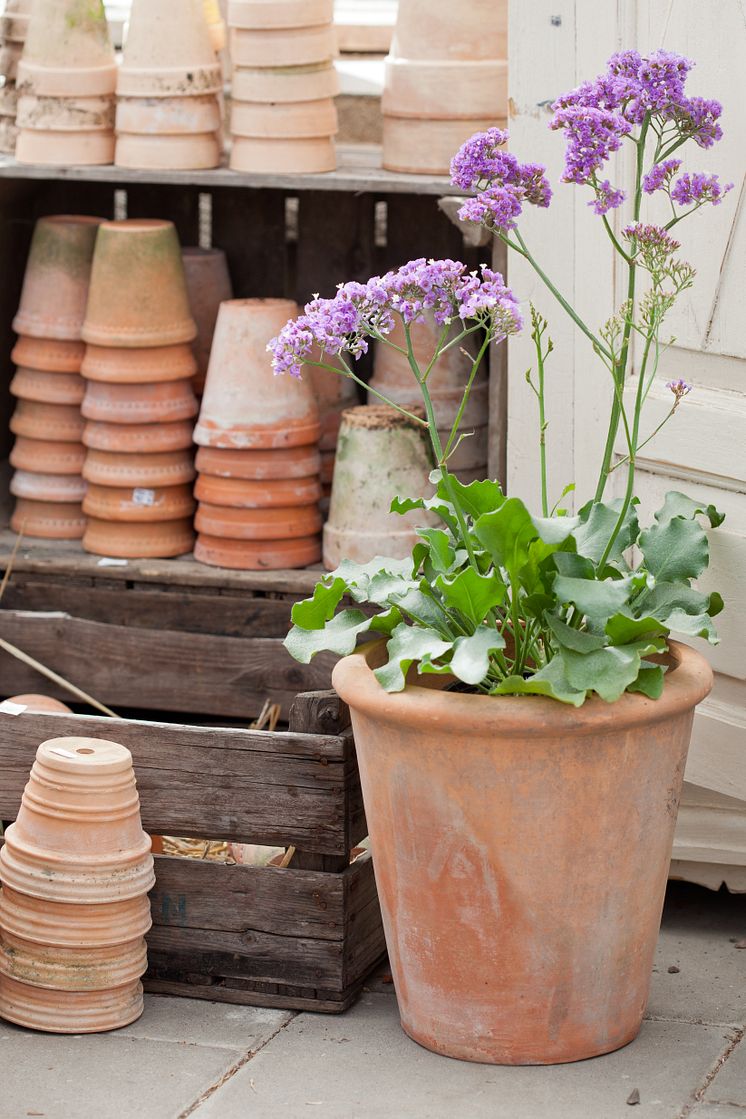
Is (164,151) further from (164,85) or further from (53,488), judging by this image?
(53,488)

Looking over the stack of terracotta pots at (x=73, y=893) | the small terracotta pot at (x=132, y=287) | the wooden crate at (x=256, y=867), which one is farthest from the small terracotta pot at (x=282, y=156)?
the stack of terracotta pots at (x=73, y=893)

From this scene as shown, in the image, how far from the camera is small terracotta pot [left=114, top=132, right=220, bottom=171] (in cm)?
342

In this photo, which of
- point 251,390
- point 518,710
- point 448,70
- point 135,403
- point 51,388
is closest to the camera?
point 518,710

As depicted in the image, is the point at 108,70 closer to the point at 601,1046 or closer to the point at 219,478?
the point at 219,478

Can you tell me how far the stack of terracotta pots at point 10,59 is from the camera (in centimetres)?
367

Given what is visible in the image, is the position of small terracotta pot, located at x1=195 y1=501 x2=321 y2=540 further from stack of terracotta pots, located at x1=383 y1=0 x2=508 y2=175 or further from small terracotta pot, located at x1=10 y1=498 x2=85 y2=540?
stack of terracotta pots, located at x1=383 y1=0 x2=508 y2=175

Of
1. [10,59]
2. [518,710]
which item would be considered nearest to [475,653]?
[518,710]

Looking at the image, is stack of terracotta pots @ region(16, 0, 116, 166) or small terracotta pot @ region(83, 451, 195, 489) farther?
small terracotta pot @ region(83, 451, 195, 489)

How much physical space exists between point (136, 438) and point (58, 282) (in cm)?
40

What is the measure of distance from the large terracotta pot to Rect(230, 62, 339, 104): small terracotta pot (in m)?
1.41

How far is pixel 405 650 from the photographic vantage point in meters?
2.37

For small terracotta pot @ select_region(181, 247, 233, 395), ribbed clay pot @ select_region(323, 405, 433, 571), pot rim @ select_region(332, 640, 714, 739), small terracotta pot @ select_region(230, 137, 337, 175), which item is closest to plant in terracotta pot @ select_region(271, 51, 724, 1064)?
pot rim @ select_region(332, 640, 714, 739)

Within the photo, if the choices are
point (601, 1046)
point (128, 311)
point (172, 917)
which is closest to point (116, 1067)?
point (172, 917)

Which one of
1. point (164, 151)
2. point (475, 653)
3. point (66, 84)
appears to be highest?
→ point (66, 84)
